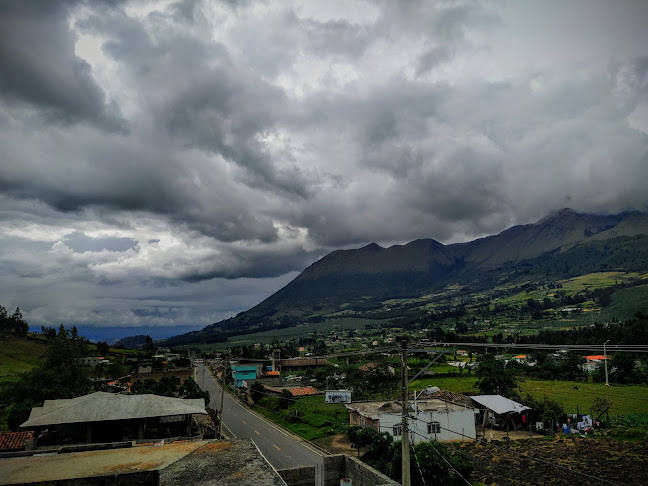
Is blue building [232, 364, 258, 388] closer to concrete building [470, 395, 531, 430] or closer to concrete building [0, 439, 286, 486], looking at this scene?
concrete building [470, 395, 531, 430]

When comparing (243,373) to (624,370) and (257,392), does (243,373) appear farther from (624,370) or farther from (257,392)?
(624,370)

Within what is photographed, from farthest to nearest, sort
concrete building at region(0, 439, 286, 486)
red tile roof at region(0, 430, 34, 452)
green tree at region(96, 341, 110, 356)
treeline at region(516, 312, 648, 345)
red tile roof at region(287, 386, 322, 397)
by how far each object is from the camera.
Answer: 1. green tree at region(96, 341, 110, 356)
2. treeline at region(516, 312, 648, 345)
3. red tile roof at region(287, 386, 322, 397)
4. red tile roof at region(0, 430, 34, 452)
5. concrete building at region(0, 439, 286, 486)

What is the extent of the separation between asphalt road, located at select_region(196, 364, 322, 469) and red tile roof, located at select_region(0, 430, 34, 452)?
16166 millimetres

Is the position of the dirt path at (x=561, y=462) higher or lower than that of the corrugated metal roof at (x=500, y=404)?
lower

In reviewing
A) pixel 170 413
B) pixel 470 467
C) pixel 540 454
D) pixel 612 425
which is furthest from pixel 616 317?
pixel 170 413

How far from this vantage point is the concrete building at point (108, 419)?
75.4ft

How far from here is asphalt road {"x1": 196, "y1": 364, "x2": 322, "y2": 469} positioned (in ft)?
96.6

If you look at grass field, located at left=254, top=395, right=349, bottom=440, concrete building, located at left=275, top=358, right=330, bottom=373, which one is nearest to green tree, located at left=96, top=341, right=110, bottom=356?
concrete building, located at left=275, top=358, right=330, bottom=373

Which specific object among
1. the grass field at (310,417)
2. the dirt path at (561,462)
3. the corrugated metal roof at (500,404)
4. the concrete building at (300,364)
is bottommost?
the concrete building at (300,364)

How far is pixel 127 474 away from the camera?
6.74 meters

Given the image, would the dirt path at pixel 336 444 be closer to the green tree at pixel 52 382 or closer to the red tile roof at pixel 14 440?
the red tile roof at pixel 14 440

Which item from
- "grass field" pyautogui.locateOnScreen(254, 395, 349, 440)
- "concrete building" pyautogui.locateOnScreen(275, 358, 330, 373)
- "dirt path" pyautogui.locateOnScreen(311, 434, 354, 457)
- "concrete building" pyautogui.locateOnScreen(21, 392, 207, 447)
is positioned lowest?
"concrete building" pyautogui.locateOnScreen(275, 358, 330, 373)

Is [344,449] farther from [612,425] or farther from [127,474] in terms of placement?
[127,474]

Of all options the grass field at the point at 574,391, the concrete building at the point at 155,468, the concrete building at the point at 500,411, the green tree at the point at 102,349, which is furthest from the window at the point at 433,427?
the green tree at the point at 102,349
